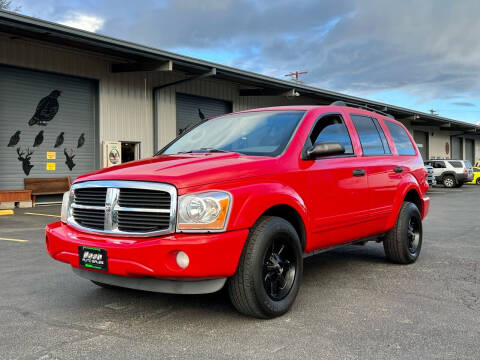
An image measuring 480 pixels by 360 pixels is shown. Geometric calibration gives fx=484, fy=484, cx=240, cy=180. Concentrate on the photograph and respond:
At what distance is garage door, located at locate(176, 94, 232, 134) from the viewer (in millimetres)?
20219

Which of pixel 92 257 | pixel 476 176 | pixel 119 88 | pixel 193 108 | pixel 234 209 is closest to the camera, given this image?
pixel 234 209

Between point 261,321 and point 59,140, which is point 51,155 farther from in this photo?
point 261,321

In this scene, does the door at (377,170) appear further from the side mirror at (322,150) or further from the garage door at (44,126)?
the garage door at (44,126)

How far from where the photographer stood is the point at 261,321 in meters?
3.89

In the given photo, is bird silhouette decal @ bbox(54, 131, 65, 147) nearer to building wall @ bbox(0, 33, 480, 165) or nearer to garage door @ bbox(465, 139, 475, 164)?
building wall @ bbox(0, 33, 480, 165)

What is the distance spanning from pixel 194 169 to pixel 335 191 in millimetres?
1686

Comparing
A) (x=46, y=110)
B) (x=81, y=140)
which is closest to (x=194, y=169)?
(x=46, y=110)

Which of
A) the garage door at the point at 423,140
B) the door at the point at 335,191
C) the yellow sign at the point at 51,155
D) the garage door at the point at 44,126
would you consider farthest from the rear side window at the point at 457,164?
the door at the point at 335,191

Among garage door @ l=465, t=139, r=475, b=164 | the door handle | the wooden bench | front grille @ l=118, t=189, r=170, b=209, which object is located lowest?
the wooden bench

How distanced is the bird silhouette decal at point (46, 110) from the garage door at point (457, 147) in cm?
4189

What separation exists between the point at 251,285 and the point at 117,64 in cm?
1519

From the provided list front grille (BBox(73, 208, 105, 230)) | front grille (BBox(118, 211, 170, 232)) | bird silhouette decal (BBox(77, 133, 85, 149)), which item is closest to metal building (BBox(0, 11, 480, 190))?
bird silhouette decal (BBox(77, 133, 85, 149))

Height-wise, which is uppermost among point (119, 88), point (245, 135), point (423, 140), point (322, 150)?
point (119, 88)

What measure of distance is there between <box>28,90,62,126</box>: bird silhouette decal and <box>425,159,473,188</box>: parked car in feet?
73.1
